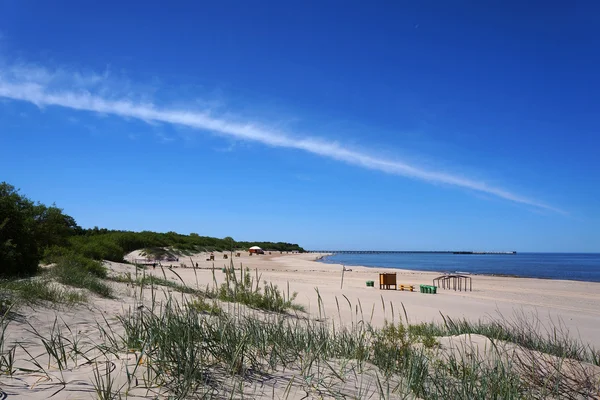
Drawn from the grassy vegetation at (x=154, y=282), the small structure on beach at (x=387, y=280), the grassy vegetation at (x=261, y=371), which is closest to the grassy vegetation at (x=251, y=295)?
the grassy vegetation at (x=154, y=282)

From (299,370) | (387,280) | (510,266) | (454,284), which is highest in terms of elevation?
(299,370)

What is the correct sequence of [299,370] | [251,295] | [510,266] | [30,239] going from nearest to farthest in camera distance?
[299,370] → [251,295] → [30,239] → [510,266]

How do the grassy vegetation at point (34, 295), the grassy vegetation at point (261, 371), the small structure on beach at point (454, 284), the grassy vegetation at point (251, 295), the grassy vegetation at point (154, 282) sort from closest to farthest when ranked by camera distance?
1. the grassy vegetation at point (261, 371)
2. the grassy vegetation at point (154, 282)
3. the grassy vegetation at point (251, 295)
4. the grassy vegetation at point (34, 295)
5. the small structure on beach at point (454, 284)

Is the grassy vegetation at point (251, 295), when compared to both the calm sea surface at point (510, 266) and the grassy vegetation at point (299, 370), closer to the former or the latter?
the grassy vegetation at point (299, 370)

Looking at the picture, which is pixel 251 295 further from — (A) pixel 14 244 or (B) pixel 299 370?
(A) pixel 14 244

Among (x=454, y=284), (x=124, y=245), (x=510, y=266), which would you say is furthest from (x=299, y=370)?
(x=510, y=266)

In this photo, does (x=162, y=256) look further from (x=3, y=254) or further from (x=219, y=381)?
(x=219, y=381)

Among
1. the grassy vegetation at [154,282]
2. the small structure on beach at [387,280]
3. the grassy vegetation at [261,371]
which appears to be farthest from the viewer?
the small structure on beach at [387,280]

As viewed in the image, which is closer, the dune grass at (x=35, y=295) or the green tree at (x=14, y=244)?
the dune grass at (x=35, y=295)

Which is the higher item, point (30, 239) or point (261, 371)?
point (30, 239)

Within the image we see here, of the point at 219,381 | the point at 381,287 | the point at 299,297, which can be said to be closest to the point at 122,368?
the point at 219,381

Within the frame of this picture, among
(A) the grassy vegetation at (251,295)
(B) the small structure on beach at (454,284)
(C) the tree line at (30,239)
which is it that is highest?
(C) the tree line at (30,239)

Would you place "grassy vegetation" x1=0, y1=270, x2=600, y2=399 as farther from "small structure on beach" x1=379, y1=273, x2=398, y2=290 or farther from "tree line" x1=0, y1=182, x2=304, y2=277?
"small structure on beach" x1=379, y1=273, x2=398, y2=290

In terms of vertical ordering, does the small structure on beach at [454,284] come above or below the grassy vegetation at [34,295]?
below
